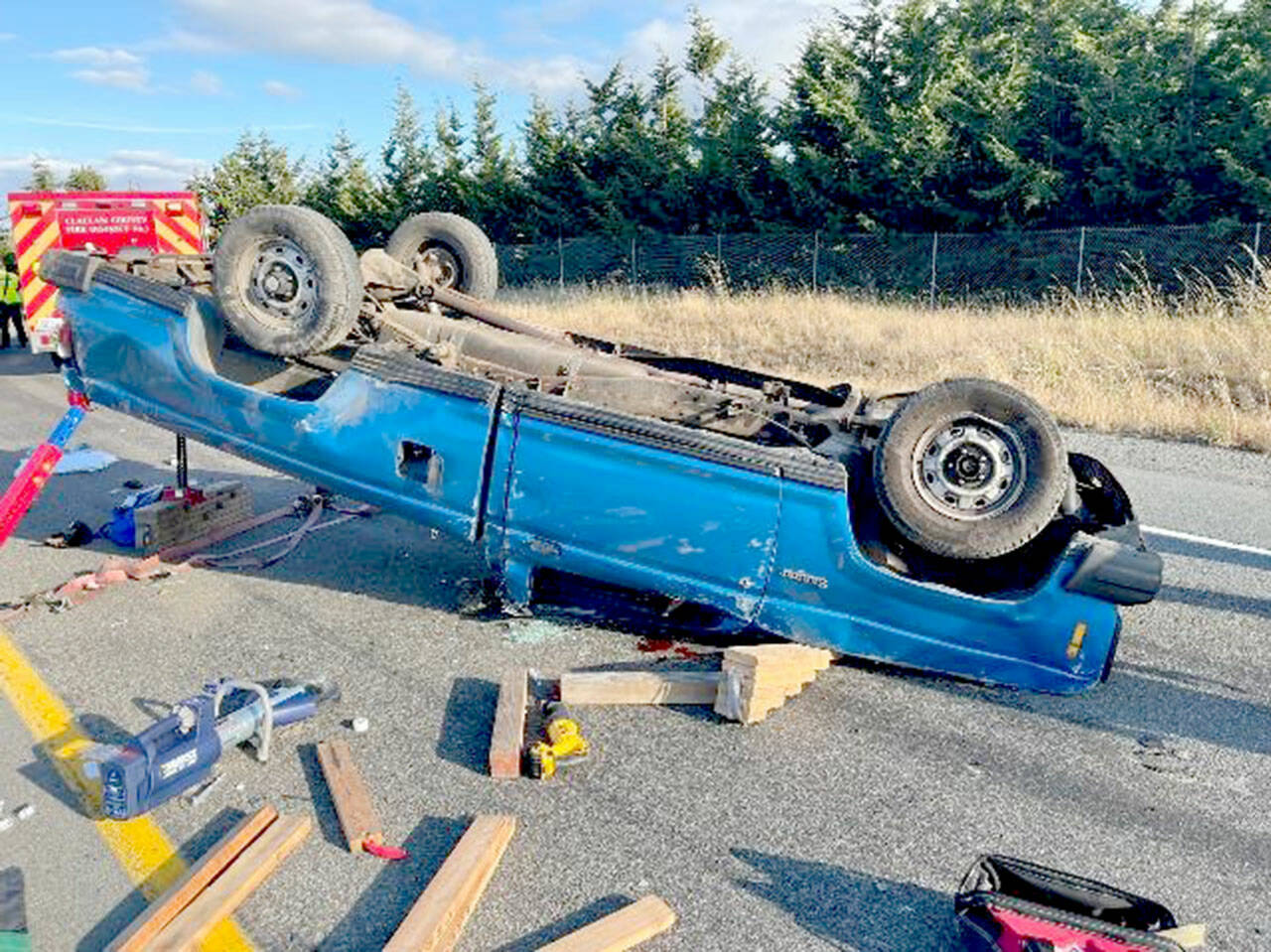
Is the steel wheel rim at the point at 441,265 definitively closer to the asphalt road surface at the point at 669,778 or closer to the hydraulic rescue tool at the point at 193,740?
the asphalt road surface at the point at 669,778

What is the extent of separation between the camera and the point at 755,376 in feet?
17.8

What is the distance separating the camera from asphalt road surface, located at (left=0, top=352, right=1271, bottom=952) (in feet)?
9.34

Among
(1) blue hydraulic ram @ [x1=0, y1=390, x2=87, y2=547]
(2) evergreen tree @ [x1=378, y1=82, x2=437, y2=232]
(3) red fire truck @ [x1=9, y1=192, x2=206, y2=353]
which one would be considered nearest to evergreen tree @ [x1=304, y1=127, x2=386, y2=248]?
(2) evergreen tree @ [x1=378, y1=82, x2=437, y2=232]

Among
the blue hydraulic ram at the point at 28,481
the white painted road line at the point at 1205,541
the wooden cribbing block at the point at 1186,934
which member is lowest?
the wooden cribbing block at the point at 1186,934

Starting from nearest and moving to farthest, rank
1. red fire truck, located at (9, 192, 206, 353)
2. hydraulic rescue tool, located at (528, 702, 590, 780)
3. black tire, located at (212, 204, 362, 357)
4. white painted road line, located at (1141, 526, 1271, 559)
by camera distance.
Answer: hydraulic rescue tool, located at (528, 702, 590, 780)
black tire, located at (212, 204, 362, 357)
white painted road line, located at (1141, 526, 1271, 559)
red fire truck, located at (9, 192, 206, 353)

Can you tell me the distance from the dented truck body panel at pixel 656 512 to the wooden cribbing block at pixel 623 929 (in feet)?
5.16

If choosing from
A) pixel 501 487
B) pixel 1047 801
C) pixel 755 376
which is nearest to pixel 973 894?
pixel 1047 801

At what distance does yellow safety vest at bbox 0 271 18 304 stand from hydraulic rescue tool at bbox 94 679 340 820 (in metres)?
14.4

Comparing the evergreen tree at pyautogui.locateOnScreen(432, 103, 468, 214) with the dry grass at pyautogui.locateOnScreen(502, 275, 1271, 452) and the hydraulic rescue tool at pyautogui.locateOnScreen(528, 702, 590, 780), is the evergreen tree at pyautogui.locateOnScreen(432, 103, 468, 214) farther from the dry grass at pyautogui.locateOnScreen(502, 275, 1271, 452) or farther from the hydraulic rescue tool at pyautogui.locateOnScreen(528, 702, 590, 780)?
the hydraulic rescue tool at pyautogui.locateOnScreen(528, 702, 590, 780)

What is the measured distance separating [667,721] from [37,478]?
3.50 meters

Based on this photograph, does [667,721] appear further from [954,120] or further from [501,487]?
[954,120]

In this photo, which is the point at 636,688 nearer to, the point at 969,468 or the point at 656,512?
the point at 656,512

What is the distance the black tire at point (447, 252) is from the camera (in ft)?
20.9

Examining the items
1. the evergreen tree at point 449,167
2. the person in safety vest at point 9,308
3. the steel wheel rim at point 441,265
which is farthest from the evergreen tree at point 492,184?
the steel wheel rim at point 441,265
